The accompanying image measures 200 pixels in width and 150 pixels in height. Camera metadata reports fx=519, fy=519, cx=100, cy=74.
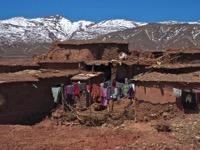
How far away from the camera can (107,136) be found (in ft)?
63.4

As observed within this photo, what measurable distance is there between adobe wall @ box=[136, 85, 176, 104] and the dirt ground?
105 cm

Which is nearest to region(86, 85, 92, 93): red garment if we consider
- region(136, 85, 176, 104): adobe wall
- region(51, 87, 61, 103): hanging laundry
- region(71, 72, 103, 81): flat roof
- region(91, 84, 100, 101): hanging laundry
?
region(91, 84, 100, 101): hanging laundry

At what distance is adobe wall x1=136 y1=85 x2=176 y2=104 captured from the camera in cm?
2277

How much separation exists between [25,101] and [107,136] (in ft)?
20.6

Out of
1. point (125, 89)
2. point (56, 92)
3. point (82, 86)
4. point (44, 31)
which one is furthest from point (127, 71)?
point (44, 31)

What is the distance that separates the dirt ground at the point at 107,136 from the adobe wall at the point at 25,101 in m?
1.65

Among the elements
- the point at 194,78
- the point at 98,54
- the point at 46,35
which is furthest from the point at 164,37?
the point at 194,78

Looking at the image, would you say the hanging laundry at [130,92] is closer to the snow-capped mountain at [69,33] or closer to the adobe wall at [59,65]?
the adobe wall at [59,65]

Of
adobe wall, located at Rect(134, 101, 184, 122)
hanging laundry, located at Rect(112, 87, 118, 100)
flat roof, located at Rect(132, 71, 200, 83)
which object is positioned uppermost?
flat roof, located at Rect(132, 71, 200, 83)

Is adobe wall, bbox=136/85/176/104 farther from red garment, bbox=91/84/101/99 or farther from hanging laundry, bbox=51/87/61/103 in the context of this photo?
hanging laundry, bbox=51/87/61/103

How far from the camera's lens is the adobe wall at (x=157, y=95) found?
74.7 ft

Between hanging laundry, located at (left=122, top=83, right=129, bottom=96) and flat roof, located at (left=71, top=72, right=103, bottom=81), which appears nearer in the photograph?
hanging laundry, located at (left=122, top=83, right=129, bottom=96)

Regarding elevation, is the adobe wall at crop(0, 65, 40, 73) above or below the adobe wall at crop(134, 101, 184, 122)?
above

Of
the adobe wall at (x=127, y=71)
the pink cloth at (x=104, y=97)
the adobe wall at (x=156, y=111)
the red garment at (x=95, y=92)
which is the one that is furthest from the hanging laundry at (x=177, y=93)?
the adobe wall at (x=127, y=71)
